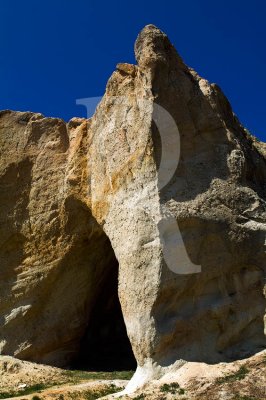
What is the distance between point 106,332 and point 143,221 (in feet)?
28.8

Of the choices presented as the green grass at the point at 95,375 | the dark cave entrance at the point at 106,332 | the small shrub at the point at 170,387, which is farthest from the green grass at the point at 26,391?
the small shrub at the point at 170,387

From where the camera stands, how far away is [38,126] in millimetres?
19141

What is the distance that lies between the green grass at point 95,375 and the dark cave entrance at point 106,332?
6.44 feet

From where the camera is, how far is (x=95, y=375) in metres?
15.4

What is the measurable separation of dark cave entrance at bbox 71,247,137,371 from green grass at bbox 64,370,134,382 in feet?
6.44

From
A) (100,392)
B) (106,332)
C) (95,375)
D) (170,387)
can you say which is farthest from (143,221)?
(106,332)

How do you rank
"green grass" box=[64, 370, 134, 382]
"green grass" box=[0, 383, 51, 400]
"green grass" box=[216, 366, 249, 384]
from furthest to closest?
"green grass" box=[64, 370, 134, 382], "green grass" box=[0, 383, 51, 400], "green grass" box=[216, 366, 249, 384]

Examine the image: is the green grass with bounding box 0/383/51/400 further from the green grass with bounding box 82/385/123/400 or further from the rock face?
the rock face

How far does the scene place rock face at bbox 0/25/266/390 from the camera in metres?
12.3

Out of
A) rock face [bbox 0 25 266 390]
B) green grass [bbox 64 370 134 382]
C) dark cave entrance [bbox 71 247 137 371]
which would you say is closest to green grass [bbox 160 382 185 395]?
rock face [bbox 0 25 266 390]

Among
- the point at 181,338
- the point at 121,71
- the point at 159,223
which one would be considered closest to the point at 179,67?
the point at 121,71

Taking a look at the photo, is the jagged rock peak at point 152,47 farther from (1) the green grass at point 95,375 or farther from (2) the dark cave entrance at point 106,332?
(1) the green grass at point 95,375

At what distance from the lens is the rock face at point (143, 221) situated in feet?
40.5

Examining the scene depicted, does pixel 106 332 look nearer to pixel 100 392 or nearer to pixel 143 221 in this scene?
pixel 100 392
